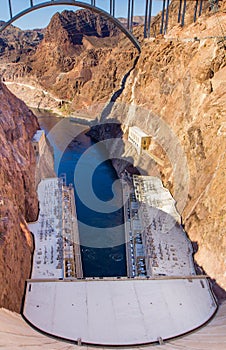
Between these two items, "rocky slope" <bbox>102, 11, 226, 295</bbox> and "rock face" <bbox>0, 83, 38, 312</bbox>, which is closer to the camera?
"rock face" <bbox>0, 83, 38, 312</bbox>

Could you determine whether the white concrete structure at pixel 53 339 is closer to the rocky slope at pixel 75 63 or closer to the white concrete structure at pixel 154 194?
the white concrete structure at pixel 154 194

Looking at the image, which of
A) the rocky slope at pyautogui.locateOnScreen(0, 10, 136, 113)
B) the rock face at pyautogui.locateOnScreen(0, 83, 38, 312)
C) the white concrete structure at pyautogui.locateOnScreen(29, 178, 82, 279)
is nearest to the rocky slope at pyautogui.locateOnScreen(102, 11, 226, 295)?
the white concrete structure at pyautogui.locateOnScreen(29, 178, 82, 279)

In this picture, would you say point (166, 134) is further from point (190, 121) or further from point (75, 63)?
point (75, 63)

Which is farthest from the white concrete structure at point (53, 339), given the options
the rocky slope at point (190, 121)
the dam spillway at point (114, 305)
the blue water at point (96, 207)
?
the blue water at point (96, 207)

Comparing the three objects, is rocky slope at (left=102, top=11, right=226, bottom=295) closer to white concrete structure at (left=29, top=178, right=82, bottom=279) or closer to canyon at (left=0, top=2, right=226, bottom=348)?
canyon at (left=0, top=2, right=226, bottom=348)

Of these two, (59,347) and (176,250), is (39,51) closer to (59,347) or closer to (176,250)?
(176,250)

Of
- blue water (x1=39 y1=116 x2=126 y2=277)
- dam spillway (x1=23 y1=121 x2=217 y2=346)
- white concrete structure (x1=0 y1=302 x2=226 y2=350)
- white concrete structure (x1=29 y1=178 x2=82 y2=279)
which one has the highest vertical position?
white concrete structure (x1=0 y1=302 x2=226 y2=350)

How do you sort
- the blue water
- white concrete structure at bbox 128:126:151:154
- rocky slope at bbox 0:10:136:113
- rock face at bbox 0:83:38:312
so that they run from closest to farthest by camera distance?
rock face at bbox 0:83:38:312 < the blue water < white concrete structure at bbox 128:126:151:154 < rocky slope at bbox 0:10:136:113

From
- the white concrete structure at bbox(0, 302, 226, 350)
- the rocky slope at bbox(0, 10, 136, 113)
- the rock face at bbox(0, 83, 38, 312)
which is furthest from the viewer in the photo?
the rocky slope at bbox(0, 10, 136, 113)
